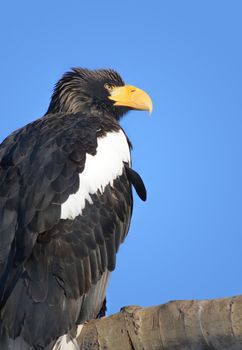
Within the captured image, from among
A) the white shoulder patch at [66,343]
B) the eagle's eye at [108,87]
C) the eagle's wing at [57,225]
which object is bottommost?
the white shoulder patch at [66,343]

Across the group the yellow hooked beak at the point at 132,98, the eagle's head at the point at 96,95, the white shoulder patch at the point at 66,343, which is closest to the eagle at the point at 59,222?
the white shoulder patch at the point at 66,343

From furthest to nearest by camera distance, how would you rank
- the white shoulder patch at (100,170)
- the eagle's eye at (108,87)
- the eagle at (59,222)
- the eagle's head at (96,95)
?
the eagle's eye at (108,87)
the eagle's head at (96,95)
the white shoulder patch at (100,170)
the eagle at (59,222)

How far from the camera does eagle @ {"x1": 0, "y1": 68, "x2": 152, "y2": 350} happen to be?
5.57m

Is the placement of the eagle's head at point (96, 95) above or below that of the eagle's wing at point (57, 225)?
above

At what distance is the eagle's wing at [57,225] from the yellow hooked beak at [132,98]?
1.77 m

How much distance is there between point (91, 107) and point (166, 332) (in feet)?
15.3

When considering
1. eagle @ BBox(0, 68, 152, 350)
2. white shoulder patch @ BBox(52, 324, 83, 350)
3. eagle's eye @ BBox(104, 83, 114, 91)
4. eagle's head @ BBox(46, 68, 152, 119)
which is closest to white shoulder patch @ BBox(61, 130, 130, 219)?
eagle @ BBox(0, 68, 152, 350)

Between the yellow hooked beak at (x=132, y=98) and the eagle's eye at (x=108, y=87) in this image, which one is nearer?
the yellow hooked beak at (x=132, y=98)

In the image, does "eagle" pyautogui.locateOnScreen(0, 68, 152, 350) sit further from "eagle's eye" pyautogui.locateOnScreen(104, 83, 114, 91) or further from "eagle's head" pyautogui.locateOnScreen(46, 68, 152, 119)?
"eagle's eye" pyautogui.locateOnScreen(104, 83, 114, 91)

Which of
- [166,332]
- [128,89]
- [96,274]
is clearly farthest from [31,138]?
[166,332]

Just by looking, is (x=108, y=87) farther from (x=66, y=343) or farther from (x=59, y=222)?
(x=66, y=343)

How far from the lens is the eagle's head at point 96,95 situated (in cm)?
872

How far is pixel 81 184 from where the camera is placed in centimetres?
628

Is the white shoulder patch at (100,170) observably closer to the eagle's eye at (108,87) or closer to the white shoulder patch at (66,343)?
the white shoulder patch at (66,343)
